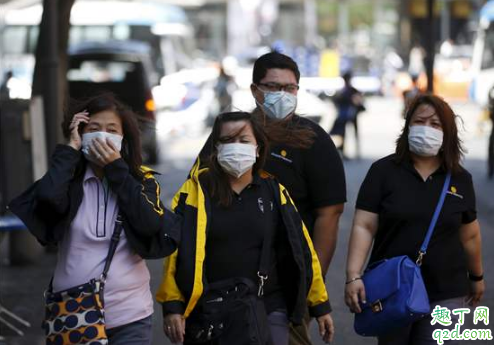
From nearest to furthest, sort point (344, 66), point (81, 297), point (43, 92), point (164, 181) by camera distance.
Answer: point (81, 297), point (43, 92), point (164, 181), point (344, 66)

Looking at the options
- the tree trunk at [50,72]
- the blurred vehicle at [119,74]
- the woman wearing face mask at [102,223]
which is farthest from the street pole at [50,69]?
the blurred vehicle at [119,74]

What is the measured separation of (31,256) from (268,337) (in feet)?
20.3

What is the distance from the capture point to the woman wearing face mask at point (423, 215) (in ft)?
15.8

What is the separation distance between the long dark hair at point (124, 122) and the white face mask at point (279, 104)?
74cm

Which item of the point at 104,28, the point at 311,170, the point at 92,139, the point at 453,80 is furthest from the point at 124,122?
the point at 453,80

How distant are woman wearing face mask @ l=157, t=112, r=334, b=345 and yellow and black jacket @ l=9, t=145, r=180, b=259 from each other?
0.11 metres

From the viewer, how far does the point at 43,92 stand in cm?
1086

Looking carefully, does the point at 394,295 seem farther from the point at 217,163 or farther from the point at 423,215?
the point at 217,163

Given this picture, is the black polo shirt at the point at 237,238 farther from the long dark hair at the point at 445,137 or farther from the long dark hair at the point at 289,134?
the long dark hair at the point at 445,137

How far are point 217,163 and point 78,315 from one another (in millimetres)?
860

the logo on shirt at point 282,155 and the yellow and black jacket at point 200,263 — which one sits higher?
the logo on shirt at point 282,155

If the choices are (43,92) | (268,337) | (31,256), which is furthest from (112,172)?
(43,92)

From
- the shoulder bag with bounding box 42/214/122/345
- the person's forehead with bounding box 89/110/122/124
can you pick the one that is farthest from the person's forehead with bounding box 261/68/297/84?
the shoulder bag with bounding box 42/214/122/345

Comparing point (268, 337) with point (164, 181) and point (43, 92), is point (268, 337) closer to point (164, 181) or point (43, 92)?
point (43, 92)
